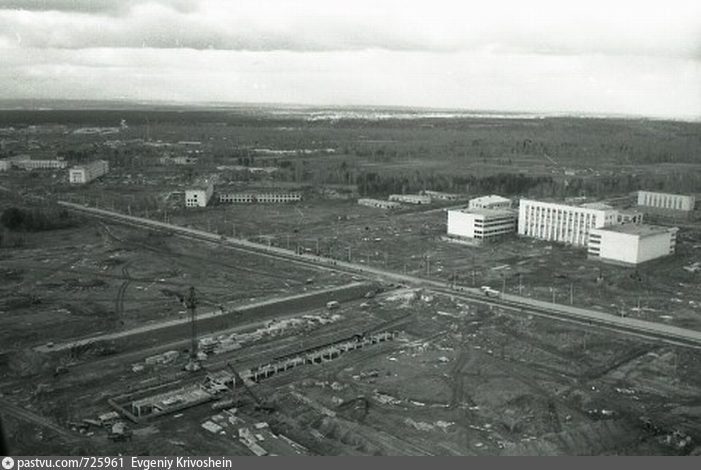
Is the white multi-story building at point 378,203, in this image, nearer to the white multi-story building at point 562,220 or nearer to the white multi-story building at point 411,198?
the white multi-story building at point 411,198

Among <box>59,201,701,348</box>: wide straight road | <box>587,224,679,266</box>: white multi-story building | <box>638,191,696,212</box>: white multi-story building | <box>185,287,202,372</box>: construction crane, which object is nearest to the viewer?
<box>185,287,202,372</box>: construction crane

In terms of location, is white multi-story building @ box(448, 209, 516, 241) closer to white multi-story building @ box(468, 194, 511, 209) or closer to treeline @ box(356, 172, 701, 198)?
white multi-story building @ box(468, 194, 511, 209)

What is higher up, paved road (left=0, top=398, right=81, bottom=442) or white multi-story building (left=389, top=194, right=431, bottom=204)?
white multi-story building (left=389, top=194, right=431, bottom=204)

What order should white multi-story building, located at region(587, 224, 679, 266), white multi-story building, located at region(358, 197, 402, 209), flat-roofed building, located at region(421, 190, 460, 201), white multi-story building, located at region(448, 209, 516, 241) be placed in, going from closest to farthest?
white multi-story building, located at region(587, 224, 679, 266) < white multi-story building, located at region(448, 209, 516, 241) < white multi-story building, located at region(358, 197, 402, 209) < flat-roofed building, located at region(421, 190, 460, 201)

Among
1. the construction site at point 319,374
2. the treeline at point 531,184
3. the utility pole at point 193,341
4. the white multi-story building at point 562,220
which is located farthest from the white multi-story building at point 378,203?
the utility pole at point 193,341

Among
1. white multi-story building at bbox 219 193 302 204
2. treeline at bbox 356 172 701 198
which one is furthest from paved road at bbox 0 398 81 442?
treeline at bbox 356 172 701 198

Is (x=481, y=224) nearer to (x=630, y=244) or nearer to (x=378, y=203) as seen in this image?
(x=630, y=244)
